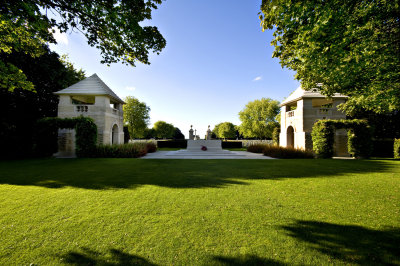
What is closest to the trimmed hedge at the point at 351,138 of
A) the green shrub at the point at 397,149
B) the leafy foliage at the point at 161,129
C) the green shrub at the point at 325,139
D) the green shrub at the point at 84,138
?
the green shrub at the point at 325,139

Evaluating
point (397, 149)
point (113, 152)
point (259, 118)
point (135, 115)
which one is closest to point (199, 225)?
point (113, 152)

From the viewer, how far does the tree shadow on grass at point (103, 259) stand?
2.01 m

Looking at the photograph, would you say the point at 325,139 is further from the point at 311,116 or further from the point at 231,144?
the point at 231,144

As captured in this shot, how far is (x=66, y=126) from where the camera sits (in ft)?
47.3

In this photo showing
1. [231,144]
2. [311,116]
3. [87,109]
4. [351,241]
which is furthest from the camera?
[231,144]

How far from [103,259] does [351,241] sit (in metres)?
3.62

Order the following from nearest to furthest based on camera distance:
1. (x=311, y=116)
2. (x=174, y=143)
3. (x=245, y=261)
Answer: (x=245, y=261) → (x=311, y=116) → (x=174, y=143)

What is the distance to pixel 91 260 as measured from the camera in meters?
2.07

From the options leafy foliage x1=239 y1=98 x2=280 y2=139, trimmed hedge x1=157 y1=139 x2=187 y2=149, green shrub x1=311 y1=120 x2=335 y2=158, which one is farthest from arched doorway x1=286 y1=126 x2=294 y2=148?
trimmed hedge x1=157 y1=139 x2=187 y2=149

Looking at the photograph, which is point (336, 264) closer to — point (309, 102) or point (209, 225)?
point (209, 225)

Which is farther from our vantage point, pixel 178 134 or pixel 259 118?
pixel 178 134

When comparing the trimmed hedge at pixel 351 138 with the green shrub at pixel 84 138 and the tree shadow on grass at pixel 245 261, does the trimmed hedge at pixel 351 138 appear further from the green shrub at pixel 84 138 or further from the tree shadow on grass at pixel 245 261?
the green shrub at pixel 84 138

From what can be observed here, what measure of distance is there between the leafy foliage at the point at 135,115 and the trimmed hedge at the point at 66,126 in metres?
16.1

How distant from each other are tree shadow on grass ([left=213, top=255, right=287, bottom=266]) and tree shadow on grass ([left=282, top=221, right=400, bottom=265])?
0.84 metres
